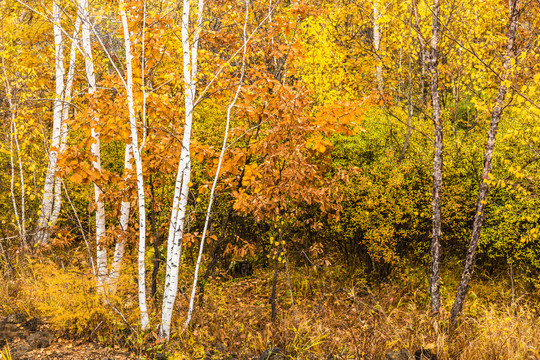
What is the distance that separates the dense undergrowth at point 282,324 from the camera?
4160 mm

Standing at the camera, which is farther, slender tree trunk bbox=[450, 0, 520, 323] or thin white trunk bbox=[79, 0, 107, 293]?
thin white trunk bbox=[79, 0, 107, 293]

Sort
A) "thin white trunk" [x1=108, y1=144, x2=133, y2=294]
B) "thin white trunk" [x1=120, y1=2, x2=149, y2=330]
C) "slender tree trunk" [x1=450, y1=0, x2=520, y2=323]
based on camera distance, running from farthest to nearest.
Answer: "thin white trunk" [x1=108, y1=144, x2=133, y2=294] → "slender tree trunk" [x1=450, y1=0, x2=520, y2=323] → "thin white trunk" [x1=120, y1=2, x2=149, y2=330]

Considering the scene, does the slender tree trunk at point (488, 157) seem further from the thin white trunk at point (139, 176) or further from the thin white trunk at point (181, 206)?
the thin white trunk at point (139, 176)

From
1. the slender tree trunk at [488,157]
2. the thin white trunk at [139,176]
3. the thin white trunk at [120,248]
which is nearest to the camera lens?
the thin white trunk at [139,176]

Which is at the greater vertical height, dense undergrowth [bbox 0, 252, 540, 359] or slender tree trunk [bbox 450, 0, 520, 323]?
slender tree trunk [bbox 450, 0, 520, 323]

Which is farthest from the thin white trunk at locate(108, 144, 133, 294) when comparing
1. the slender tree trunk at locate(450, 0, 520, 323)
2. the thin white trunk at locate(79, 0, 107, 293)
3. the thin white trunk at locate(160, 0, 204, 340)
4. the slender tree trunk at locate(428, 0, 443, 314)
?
the slender tree trunk at locate(450, 0, 520, 323)

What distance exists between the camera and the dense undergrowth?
13.6 feet

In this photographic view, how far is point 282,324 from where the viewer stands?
15.6 ft

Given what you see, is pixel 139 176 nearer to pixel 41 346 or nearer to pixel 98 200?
pixel 98 200

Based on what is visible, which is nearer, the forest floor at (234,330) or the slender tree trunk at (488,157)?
the forest floor at (234,330)

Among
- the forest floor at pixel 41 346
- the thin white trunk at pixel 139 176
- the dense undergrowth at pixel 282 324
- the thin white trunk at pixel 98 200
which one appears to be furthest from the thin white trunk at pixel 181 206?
the thin white trunk at pixel 98 200

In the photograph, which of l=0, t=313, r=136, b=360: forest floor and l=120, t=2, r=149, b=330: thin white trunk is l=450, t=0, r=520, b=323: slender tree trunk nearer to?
l=120, t=2, r=149, b=330: thin white trunk

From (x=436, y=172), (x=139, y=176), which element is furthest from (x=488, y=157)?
(x=139, y=176)

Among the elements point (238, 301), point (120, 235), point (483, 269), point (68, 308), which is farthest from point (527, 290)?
point (68, 308)
